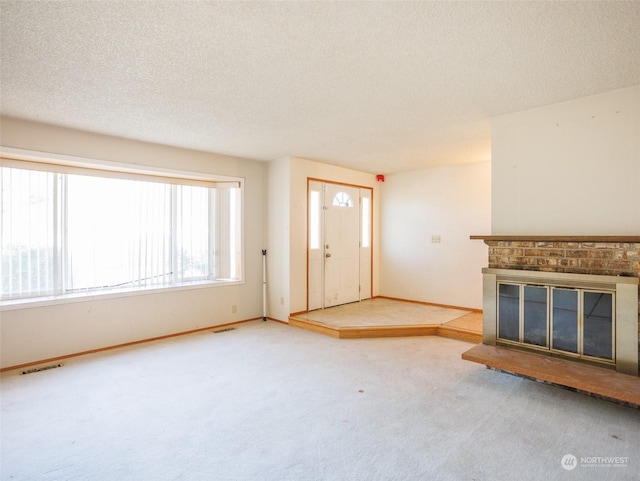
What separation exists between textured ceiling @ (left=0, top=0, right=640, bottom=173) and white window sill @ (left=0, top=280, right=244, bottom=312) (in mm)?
1891

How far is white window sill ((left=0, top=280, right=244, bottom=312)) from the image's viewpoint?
11.5 feet

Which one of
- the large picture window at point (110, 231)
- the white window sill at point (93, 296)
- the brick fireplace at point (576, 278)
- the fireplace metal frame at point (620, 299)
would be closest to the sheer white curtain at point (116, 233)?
the large picture window at point (110, 231)

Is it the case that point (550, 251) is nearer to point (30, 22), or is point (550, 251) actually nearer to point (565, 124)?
point (565, 124)

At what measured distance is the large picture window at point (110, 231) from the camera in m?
3.61

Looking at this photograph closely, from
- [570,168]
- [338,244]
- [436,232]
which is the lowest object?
[338,244]

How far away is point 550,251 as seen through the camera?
307 cm

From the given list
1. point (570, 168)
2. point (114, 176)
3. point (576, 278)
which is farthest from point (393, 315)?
point (114, 176)

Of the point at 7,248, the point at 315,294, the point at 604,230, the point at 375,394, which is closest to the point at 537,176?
the point at 604,230

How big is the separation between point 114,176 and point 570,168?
4936 millimetres

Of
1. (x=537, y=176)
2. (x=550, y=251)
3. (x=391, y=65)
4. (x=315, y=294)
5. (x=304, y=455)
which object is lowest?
(x=304, y=455)

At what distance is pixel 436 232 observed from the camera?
5.90 meters

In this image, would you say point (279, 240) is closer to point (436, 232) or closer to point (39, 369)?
point (436, 232)

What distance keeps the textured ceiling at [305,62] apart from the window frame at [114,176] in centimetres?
42

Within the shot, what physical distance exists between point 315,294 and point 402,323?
1512 mm
